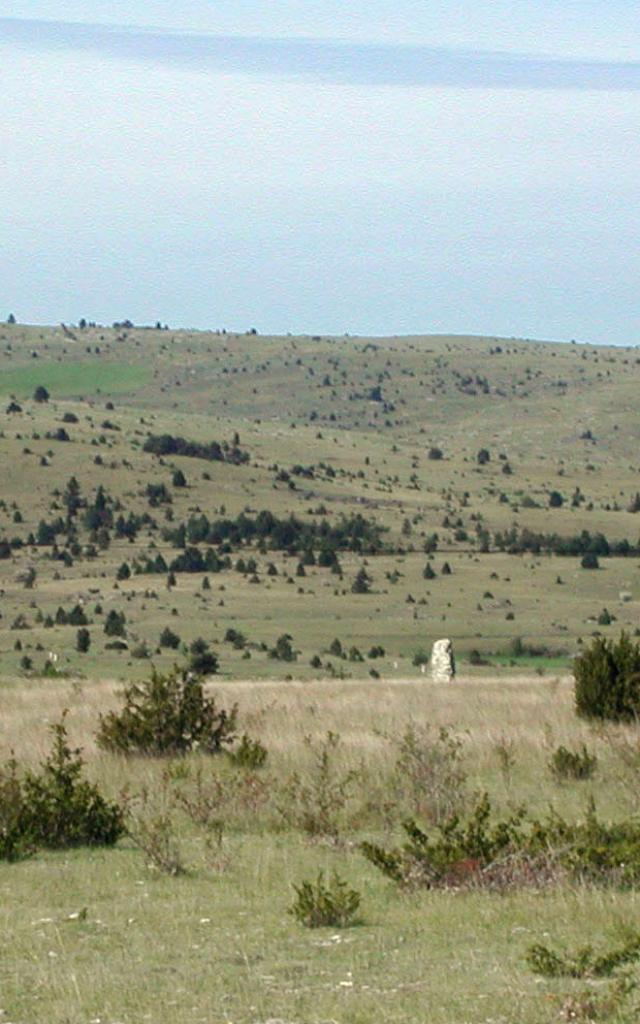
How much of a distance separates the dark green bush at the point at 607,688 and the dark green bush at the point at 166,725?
389cm

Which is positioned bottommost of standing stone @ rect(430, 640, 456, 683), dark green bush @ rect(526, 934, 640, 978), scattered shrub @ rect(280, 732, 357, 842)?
standing stone @ rect(430, 640, 456, 683)

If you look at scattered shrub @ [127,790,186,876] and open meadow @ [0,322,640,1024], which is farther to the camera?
scattered shrub @ [127,790,186,876]

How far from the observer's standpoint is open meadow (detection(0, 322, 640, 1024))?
789 centimetres

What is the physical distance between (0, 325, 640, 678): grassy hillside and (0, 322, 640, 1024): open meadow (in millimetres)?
288

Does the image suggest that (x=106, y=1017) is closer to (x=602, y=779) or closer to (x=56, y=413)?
(x=602, y=779)

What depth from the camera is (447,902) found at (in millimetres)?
9133

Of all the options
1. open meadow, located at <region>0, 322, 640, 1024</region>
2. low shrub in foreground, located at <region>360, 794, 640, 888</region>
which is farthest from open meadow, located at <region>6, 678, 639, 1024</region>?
low shrub in foreground, located at <region>360, 794, 640, 888</region>

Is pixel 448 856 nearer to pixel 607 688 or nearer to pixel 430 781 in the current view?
pixel 430 781

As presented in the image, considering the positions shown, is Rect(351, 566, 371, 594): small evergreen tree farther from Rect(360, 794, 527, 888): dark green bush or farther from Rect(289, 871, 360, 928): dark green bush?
Rect(289, 871, 360, 928): dark green bush

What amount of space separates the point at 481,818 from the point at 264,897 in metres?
1.28

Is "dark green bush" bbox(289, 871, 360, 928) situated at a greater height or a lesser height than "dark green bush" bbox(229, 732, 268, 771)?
greater

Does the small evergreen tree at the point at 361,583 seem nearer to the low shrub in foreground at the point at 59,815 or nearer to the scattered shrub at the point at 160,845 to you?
the low shrub in foreground at the point at 59,815

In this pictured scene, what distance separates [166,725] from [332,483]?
70.4 metres

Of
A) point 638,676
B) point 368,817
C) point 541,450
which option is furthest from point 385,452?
point 368,817
